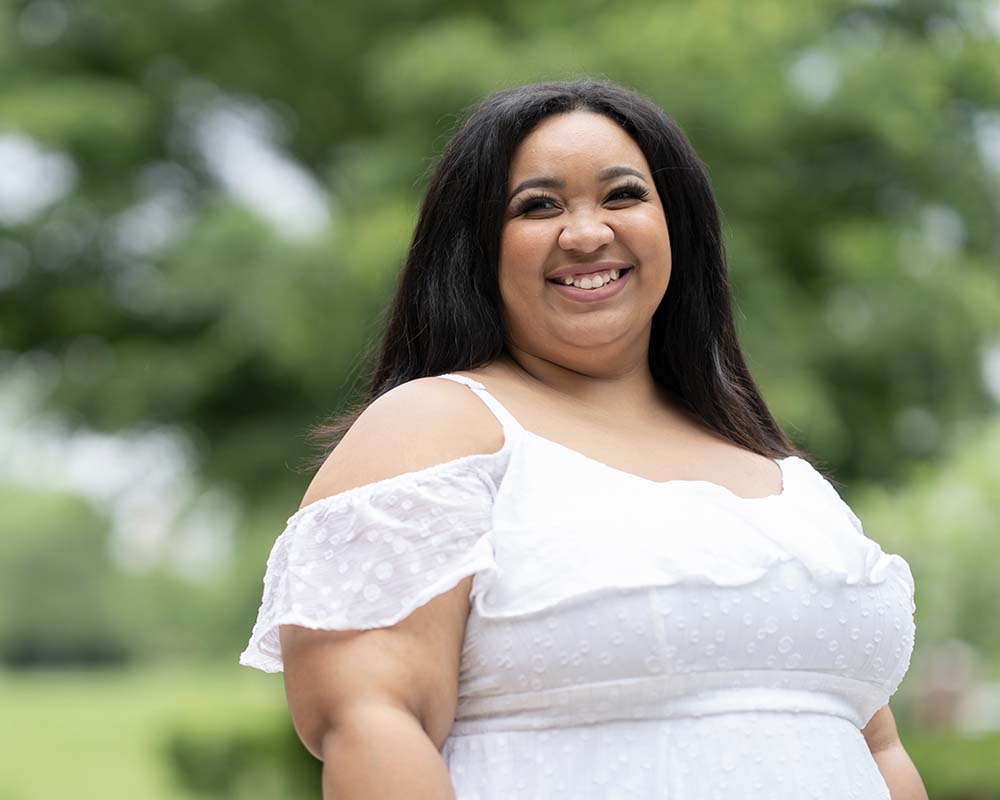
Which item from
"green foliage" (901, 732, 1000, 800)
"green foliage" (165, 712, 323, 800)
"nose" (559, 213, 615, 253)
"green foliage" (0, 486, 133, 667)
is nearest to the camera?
"nose" (559, 213, 615, 253)

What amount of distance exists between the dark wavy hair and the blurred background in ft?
19.8

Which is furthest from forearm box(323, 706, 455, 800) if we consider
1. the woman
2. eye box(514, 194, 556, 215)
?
eye box(514, 194, 556, 215)

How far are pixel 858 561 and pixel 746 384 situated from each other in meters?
0.51

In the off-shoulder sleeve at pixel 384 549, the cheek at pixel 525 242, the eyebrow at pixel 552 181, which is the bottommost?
the off-shoulder sleeve at pixel 384 549

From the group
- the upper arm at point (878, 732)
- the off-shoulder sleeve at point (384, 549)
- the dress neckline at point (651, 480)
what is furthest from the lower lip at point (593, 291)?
the upper arm at point (878, 732)

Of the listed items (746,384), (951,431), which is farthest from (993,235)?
(746,384)

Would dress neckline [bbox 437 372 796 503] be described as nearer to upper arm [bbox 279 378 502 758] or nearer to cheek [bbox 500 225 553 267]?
upper arm [bbox 279 378 502 758]

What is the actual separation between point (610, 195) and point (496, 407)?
344mm

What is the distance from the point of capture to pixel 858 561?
6.52 feet

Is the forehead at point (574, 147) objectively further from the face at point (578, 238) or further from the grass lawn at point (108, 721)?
the grass lawn at point (108, 721)

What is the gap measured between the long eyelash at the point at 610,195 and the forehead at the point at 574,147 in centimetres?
3

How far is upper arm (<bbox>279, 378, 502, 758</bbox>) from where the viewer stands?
173cm

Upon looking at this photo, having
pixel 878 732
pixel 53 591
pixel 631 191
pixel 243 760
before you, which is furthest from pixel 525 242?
pixel 53 591

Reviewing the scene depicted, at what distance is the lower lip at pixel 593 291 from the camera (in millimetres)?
2078
